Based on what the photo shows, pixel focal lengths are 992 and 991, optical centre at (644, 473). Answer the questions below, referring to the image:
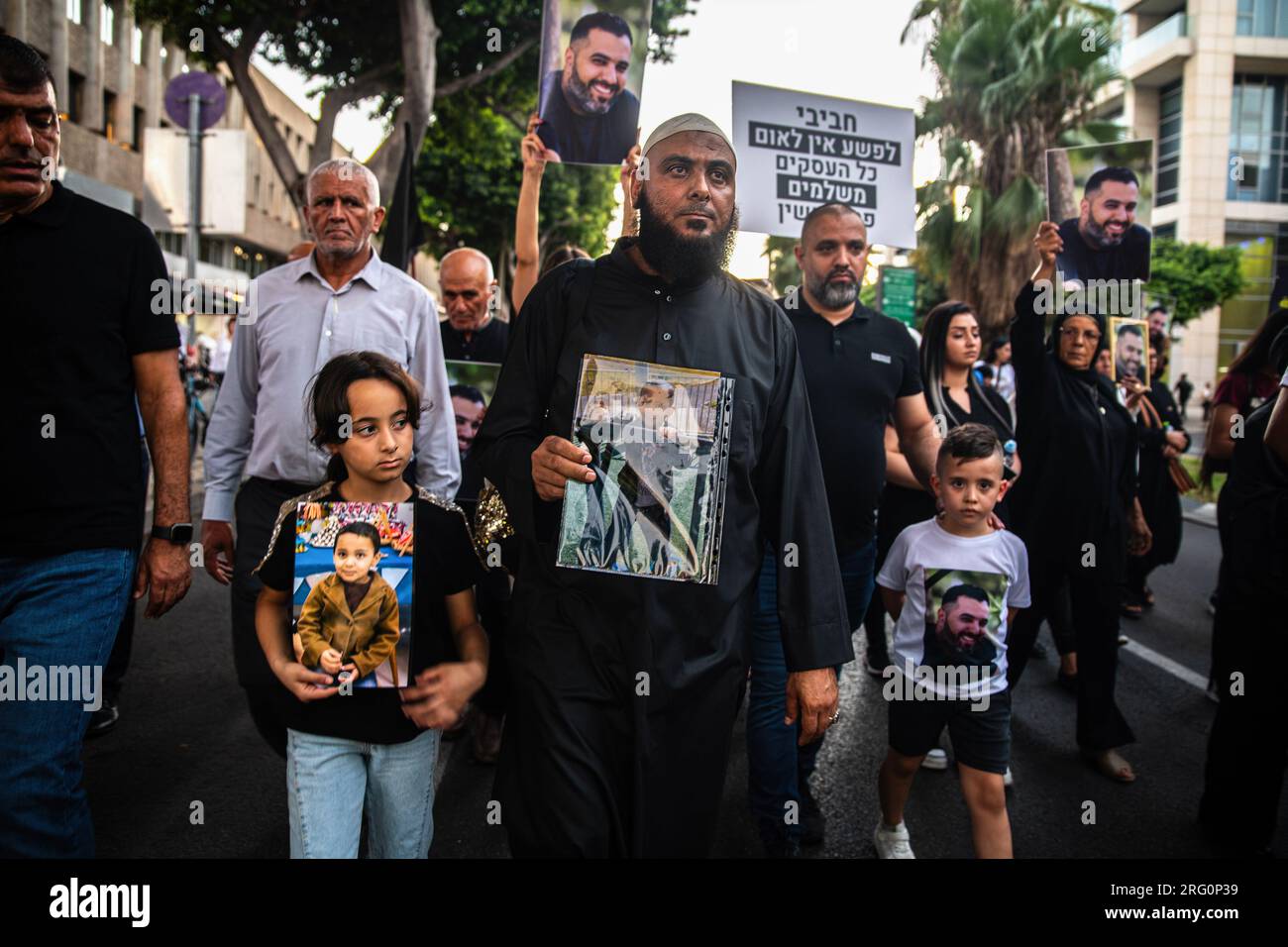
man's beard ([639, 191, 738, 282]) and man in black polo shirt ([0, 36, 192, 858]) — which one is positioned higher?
man's beard ([639, 191, 738, 282])

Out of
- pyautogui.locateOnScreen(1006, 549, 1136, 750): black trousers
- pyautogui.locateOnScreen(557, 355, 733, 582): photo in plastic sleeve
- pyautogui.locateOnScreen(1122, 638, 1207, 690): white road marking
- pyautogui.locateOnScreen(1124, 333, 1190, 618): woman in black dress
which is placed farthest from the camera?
pyautogui.locateOnScreen(1124, 333, 1190, 618): woman in black dress

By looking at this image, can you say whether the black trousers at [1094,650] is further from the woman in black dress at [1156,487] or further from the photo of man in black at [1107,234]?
the woman in black dress at [1156,487]

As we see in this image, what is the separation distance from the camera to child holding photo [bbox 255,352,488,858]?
8.20 feet

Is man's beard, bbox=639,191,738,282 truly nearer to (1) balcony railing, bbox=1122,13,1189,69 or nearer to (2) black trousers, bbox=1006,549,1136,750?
(2) black trousers, bbox=1006,549,1136,750

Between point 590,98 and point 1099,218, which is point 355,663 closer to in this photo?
point 590,98

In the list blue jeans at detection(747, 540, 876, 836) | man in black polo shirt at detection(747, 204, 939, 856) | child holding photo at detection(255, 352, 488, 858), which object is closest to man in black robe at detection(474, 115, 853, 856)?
child holding photo at detection(255, 352, 488, 858)

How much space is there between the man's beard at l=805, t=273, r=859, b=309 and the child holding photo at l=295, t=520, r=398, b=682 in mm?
2241

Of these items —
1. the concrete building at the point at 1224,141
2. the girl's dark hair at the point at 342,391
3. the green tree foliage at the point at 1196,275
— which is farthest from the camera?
the concrete building at the point at 1224,141

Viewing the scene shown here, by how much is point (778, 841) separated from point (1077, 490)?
2199 mm

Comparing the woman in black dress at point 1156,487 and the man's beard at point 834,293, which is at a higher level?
the man's beard at point 834,293

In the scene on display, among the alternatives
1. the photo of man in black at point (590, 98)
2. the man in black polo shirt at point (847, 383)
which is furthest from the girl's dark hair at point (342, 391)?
the photo of man in black at point (590, 98)

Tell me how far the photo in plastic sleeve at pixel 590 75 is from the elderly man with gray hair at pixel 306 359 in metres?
1.14

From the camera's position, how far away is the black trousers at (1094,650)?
14.4 feet

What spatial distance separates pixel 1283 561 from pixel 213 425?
395 centimetres
